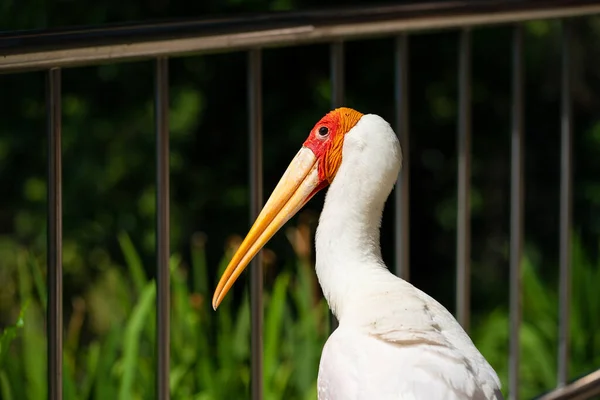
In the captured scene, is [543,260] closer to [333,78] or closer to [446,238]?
[446,238]

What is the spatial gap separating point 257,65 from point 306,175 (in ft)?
1.18

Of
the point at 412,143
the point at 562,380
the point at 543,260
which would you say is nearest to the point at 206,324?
the point at 562,380

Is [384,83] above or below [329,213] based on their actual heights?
above

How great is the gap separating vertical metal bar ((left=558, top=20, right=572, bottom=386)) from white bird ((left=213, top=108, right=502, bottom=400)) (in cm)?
108

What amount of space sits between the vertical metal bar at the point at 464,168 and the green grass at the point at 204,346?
1.05 feet

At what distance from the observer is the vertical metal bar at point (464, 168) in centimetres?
221

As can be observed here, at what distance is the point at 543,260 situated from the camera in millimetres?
4801

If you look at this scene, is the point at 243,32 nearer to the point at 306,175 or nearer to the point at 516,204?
the point at 306,175

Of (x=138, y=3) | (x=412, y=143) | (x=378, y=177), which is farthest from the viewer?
(x=412, y=143)

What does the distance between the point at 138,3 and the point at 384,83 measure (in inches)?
39.7

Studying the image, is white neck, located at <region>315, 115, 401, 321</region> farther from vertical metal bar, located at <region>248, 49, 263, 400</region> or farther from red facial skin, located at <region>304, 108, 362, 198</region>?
vertical metal bar, located at <region>248, 49, 263, 400</region>

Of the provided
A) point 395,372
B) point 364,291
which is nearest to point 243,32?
point 364,291

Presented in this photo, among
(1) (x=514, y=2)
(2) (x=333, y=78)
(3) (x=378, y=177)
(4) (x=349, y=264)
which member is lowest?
(4) (x=349, y=264)

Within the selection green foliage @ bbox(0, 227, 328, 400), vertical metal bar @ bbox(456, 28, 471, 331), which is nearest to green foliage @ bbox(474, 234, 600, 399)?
green foliage @ bbox(0, 227, 328, 400)
